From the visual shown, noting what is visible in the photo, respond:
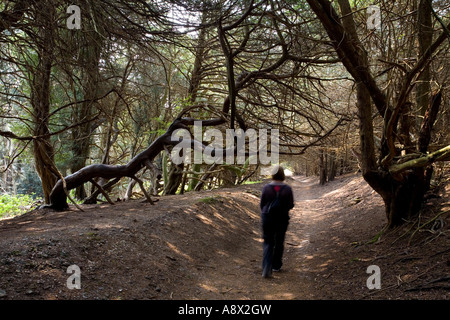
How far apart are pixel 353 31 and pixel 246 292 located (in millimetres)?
4367

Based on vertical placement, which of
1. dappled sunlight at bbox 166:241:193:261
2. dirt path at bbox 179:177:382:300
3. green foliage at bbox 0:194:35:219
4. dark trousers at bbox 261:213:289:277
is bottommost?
green foliage at bbox 0:194:35:219

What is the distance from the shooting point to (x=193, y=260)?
507 cm

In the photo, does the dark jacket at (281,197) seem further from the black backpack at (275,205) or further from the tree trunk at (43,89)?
the tree trunk at (43,89)

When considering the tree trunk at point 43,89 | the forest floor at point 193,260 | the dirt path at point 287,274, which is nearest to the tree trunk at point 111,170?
the forest floor at point 193,260

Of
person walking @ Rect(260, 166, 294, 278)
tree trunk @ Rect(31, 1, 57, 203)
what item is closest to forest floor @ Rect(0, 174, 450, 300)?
person walking @ Rect(260, 166, 294, 278)

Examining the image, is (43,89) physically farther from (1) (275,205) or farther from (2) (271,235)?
(2) (271,235)

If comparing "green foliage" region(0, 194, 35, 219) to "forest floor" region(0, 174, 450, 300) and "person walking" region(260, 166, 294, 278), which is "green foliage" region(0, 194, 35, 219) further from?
"person walking" region(260, 166, 294, 278)

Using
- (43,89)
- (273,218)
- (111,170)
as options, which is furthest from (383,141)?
(43,89)

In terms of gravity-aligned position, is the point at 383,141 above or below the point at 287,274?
above

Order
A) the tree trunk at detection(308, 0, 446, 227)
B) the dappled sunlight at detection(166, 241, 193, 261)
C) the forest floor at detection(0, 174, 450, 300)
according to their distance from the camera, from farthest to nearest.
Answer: the dappled sunlight at detection(166, 241, 193, 261) < the tree trunk at detection(308, 0, 446, 227) < the forest floor at detection(0, 174, 450, 300)

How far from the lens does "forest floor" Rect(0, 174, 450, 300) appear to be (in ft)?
10.7

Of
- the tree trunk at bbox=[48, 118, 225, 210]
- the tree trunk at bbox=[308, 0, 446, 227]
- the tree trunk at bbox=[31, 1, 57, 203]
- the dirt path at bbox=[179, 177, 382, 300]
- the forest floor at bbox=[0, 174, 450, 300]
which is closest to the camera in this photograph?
the forest floor at bbox=[0, 174, 450, 300]

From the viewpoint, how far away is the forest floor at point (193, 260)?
328 cm
